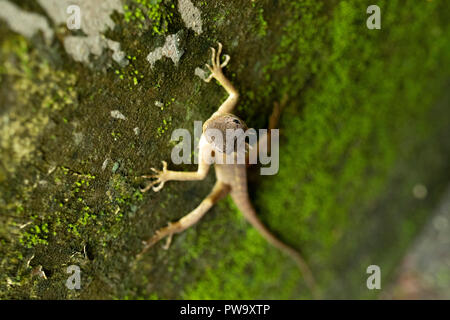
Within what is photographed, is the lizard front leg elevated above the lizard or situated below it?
above

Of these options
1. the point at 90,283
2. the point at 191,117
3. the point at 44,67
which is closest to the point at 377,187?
the point at 191,117

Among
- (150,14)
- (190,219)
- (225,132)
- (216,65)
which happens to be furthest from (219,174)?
(150,14)

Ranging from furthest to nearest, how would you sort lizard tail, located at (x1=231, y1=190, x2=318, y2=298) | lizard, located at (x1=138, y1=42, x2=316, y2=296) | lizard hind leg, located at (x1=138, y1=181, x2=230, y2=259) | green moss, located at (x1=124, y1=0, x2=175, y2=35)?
lizard tail, located at (x1=231, y1=190, x2=318, y2=298)
lizard hind leg, located at (x1=138, y1=181, x2=230, y2=259)
lizard, located at (x1=138, y1=42, x2=316, y2=296)
green moss, located at (x1=124, y1=0, x2=175, y2=35)

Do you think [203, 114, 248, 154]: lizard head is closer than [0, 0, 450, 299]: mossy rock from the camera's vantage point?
No

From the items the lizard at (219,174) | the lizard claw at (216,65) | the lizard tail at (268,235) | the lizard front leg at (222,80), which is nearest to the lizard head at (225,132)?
the lizard at (219,174)

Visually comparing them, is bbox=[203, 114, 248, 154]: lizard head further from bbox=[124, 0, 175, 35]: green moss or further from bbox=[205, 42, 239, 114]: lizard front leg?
bbox=[124, 0, 175, 35]: green moss

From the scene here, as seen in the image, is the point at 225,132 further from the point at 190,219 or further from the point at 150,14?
the point at 190,219

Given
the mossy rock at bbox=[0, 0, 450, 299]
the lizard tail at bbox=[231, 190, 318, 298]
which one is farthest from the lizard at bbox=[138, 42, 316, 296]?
the mossy rock at bbox=[0, 0, 450, 299]

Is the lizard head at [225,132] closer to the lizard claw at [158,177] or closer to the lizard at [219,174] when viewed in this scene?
the lizard at [219,174]
